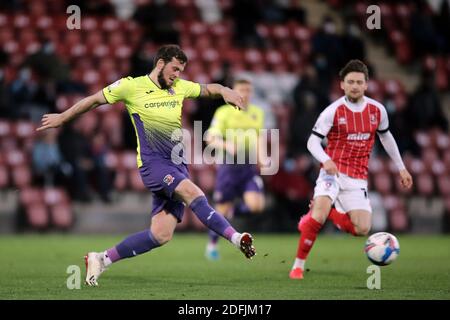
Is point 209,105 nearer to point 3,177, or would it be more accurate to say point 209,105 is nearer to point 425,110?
point 3,177

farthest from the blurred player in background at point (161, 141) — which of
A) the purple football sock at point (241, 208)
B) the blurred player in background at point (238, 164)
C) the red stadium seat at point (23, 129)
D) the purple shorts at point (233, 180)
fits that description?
the red stadium seat at point (23, 129)

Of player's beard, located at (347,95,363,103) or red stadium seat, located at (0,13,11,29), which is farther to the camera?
red stadium seat, located at (0,13,11,29)

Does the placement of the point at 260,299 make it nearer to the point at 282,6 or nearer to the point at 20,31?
the point at 20,31

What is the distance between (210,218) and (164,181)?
0.58 m

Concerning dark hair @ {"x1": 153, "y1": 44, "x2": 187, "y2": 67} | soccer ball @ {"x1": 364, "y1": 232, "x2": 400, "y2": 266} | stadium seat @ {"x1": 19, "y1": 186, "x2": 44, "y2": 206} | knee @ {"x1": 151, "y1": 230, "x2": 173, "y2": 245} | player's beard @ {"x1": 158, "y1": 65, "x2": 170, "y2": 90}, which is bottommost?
soccer ball @ {"x1": 364, "y1": 232, "x2": 400, "y2": 266}

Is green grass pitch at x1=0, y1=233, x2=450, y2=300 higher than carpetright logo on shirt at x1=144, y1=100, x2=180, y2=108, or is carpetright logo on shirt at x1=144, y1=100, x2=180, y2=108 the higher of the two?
carpetright logo on shirt at x1=144, y1=100, x2=180, y2=108

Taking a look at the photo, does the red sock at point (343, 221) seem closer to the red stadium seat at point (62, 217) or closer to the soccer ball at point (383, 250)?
the soccer ball at point (383, 250)

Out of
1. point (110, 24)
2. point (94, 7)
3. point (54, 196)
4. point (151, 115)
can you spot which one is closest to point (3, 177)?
point (54, 196)

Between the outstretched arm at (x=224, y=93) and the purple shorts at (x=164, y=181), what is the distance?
2.56ft

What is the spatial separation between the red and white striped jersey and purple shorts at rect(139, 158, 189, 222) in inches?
69.1

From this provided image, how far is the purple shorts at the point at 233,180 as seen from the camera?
14531mm

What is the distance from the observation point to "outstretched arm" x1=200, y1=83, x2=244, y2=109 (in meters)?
9.31

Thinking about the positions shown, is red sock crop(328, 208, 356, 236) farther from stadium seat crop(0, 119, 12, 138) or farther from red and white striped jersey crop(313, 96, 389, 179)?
stadium seat crop(0, 119, 12, 138)

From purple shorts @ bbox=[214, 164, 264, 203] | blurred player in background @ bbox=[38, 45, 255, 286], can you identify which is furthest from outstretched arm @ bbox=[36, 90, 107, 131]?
purple shorts @ bbox=[214, 164, 264, 203]
